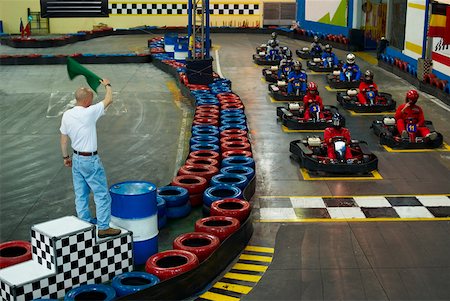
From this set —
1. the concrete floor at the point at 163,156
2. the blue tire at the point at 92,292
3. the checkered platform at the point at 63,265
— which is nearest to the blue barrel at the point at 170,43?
the concrete floor at the point at 163,156

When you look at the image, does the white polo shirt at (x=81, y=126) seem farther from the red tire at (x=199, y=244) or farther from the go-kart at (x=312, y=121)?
the go-kart at (x=312, y=121)

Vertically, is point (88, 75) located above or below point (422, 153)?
above

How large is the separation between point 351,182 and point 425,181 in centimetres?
83

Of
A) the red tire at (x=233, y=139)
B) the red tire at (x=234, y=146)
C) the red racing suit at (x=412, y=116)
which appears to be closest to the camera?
the red tire at (x=234, y=146)

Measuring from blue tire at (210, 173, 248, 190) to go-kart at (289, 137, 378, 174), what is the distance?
1.42m

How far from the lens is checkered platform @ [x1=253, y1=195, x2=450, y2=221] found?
649 centimetres

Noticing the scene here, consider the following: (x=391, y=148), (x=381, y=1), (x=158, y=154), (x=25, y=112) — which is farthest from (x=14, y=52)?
(x=391, y=148)

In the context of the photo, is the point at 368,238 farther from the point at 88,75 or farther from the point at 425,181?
the point at 88,75

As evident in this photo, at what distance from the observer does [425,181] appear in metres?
7.58

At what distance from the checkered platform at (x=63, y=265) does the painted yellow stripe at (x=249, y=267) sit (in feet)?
3.36

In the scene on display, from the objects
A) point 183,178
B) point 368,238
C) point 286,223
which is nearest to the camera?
point 368,238

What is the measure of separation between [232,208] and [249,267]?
2.68 ft

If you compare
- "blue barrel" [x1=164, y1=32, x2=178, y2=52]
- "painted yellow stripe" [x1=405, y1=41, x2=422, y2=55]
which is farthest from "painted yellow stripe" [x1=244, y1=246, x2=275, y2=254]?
"blue barrel" [x1=164, y1=32, x2=178, y2=52]

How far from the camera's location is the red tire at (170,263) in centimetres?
471
